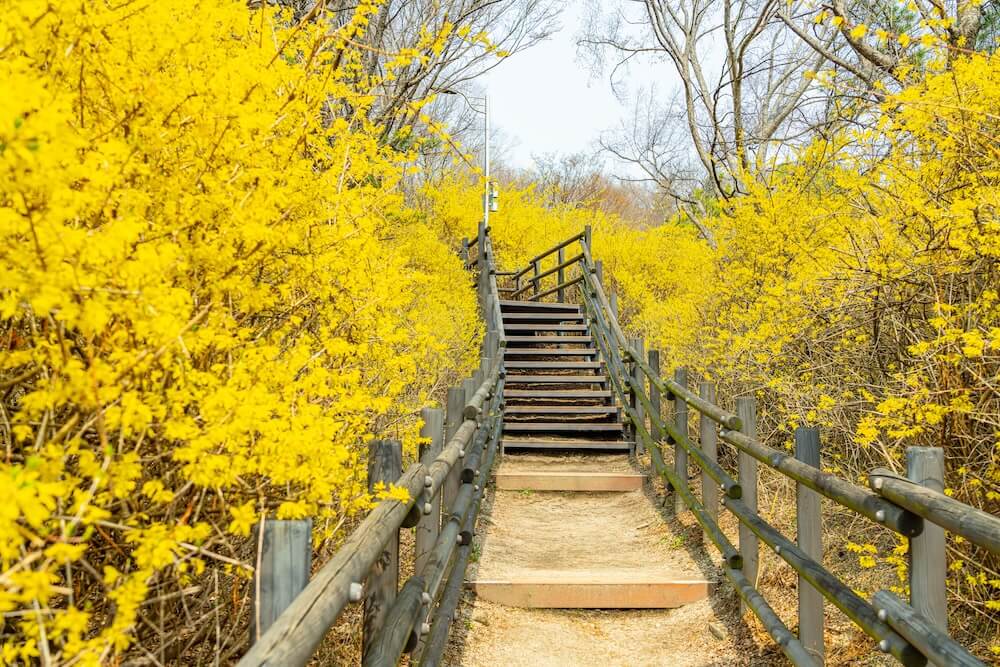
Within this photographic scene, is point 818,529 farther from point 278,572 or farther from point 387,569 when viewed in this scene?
point 278,572

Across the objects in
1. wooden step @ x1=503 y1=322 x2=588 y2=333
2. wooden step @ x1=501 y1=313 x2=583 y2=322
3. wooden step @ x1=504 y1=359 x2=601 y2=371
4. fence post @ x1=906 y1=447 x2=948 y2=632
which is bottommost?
fence post @ x1=906 y1=447 x2=948 y2=632

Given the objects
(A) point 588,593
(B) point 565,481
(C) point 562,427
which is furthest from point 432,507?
(C) point 562,427

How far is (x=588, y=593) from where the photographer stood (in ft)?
14.6

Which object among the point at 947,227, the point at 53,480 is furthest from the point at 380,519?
the point at 947,227

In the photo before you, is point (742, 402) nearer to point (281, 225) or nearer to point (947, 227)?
point (947, 227)

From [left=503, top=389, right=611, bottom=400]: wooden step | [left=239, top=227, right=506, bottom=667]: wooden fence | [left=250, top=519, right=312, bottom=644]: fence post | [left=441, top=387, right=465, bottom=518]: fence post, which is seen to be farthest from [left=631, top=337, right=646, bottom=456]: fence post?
[left=250, top=519, right=312, bottom=644]: fence post

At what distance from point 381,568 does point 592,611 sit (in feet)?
7.66

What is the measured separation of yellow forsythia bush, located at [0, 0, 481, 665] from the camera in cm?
Result: 136

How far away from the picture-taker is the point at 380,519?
2223 mm

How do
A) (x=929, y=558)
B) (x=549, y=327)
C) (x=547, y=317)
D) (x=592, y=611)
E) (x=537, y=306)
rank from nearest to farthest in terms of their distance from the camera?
(x=929, y=558)
(x=592, y=611)
(x=549, y=327)
(x=547, y=317)
(x=537, y=306)

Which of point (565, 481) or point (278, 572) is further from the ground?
point (278, 572)

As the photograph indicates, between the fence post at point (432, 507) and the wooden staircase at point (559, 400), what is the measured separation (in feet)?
16.5

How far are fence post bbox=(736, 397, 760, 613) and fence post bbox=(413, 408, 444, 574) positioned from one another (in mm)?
1644

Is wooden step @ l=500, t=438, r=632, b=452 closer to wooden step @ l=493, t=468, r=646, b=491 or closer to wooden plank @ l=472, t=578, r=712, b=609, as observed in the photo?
wooden step @ l=493, t=468, r=646, b=491
